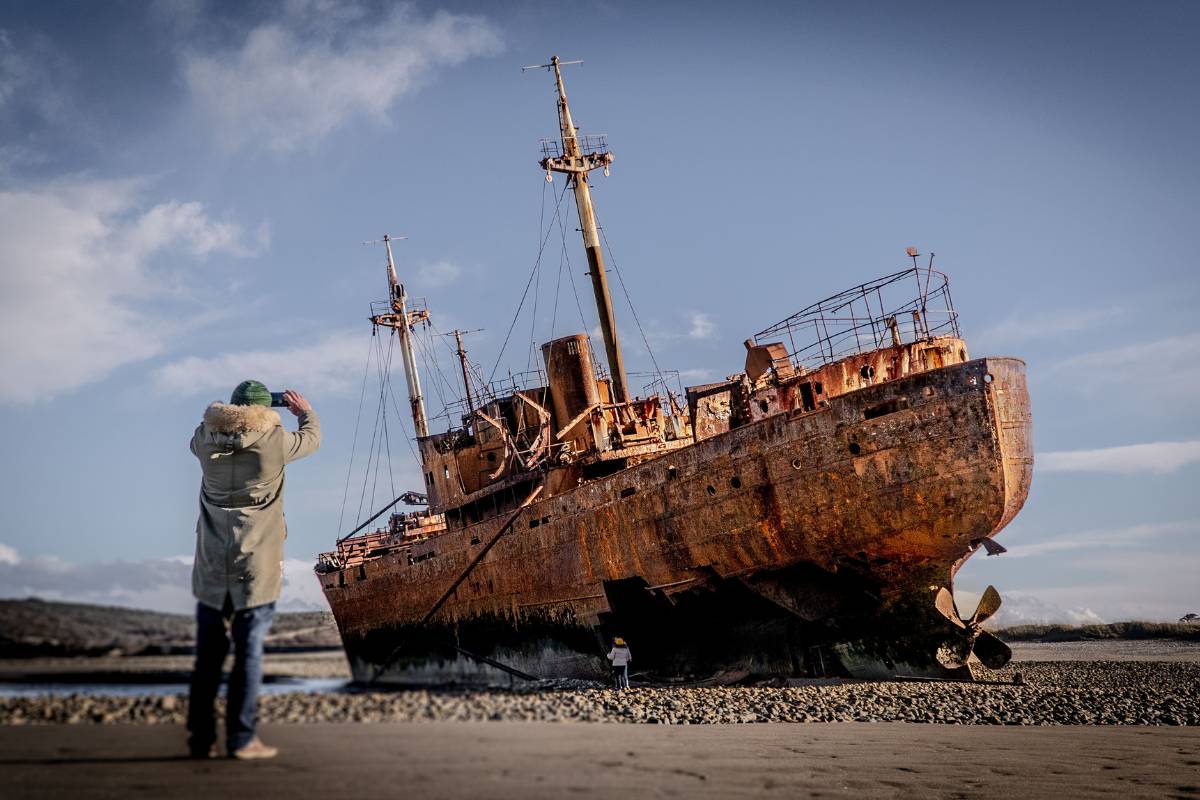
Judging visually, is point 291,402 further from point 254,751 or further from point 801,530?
point 801,530

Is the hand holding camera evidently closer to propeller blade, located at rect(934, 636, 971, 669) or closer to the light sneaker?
the light sneaker

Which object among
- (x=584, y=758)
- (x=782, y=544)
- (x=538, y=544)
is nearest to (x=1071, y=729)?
(x=782, y=544)

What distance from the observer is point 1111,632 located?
4016cm

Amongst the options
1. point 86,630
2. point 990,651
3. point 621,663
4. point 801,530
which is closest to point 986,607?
point 990,651

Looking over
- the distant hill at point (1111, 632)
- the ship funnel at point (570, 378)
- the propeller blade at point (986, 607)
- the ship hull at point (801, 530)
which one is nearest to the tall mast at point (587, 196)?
the ship funnel at point (570, 378)

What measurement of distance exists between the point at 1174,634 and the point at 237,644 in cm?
4330

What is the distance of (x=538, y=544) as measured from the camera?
21.4 m

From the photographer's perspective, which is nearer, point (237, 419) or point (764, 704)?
point (237, 419)

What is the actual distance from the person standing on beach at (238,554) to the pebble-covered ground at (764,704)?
3.9 inches

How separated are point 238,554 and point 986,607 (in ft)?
54.2

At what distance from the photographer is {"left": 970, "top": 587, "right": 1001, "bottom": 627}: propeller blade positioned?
16.3 metres

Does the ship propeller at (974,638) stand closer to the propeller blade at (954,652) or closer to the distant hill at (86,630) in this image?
the propeller blade at (954,652)

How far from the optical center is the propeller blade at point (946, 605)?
15562 millimetres

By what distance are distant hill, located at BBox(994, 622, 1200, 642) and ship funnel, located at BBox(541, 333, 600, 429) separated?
88.0 ft
